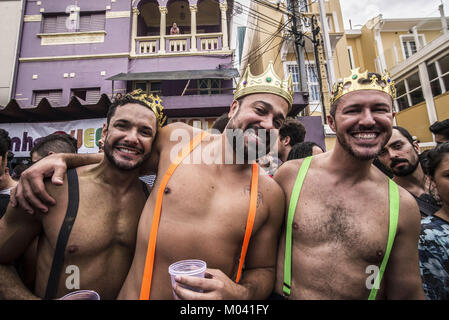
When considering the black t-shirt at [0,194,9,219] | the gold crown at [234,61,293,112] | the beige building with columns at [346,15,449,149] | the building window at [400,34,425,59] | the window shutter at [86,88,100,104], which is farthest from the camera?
the building window at [400,34,425,59]

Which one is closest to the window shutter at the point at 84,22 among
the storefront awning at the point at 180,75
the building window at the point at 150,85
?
the building window at the point at 150,85

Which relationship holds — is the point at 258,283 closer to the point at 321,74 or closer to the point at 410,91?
the point at 321,74

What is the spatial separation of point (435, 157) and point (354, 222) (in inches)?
42.6

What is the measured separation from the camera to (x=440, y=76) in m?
12.0

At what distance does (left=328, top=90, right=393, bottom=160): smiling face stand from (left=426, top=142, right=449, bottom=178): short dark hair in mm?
713

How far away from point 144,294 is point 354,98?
2.06m

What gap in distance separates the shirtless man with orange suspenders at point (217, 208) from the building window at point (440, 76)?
14.5m

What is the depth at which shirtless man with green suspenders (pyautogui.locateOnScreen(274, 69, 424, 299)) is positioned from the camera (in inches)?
68.6

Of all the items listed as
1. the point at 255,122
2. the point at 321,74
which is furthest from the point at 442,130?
the point at 321,74

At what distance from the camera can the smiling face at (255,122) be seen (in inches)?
73.0

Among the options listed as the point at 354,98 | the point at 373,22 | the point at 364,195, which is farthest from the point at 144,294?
the point at 373,22

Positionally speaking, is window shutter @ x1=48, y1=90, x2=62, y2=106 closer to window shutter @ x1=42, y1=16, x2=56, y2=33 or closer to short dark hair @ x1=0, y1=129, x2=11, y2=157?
window shutter @ x1=42, y1=16, x2=56, y2=33

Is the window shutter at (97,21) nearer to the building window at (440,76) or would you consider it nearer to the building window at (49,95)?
the building window at (49,95)

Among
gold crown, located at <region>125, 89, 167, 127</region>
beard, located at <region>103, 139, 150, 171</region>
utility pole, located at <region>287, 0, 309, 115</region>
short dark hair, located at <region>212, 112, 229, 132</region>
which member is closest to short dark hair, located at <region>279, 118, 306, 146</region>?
short dark hair, located at <region>212, 112, 229, 132</region>
